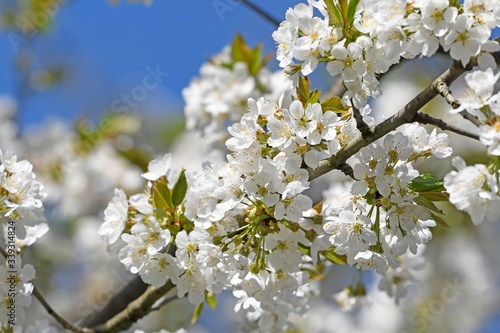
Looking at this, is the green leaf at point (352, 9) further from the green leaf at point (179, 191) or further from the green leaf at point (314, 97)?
the green leaf at point (179, 191)

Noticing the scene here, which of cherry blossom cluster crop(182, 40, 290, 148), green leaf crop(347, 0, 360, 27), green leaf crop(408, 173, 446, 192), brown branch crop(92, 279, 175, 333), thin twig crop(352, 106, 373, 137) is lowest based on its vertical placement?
green leaf crop(408, 173, 446, 192)

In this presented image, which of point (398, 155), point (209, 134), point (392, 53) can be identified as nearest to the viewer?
point (392, 53)

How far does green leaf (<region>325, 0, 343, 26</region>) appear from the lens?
132 cm

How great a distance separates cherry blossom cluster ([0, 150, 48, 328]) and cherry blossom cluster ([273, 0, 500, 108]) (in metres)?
0.82

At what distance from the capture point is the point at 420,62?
4.02 meters

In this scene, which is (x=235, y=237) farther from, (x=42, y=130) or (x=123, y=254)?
(x=42, y=130)

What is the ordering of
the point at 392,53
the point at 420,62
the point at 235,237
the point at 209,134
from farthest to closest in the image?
the point at 420,62 → the point at 209,134 → the point at 235,237 → the point at 392,53

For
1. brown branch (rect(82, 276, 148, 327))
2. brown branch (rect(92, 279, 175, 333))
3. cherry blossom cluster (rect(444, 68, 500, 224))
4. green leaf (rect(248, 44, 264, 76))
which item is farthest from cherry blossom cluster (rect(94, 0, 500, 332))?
green leaf (rect(248, 44, 264, 76))

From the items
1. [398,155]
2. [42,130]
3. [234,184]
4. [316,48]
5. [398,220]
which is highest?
[42,130]

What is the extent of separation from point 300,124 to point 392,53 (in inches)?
11.2

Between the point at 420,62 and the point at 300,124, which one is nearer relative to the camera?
the point at 300,124

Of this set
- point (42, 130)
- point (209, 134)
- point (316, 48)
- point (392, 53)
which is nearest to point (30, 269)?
point (316, 48)

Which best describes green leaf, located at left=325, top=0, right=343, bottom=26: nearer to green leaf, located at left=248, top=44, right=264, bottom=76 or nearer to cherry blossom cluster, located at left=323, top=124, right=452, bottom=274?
cherry blossom cluster, located at left=323, top=124, right=452, bottom=274

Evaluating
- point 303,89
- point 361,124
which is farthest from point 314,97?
point 361,124
